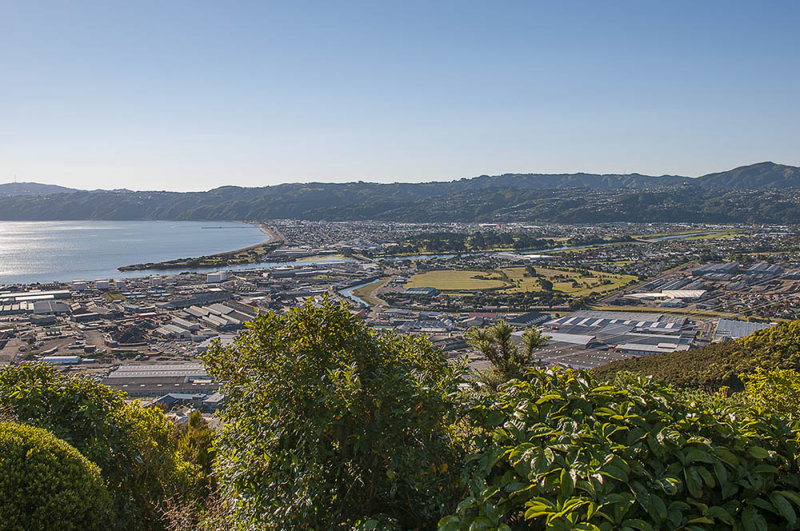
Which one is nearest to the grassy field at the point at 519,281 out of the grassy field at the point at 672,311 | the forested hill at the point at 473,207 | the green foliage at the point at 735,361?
the grassy field at the point at 672,311

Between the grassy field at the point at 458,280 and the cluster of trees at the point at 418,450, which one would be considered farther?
the grassy field at the point at 458,280

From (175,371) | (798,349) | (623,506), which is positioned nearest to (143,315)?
(175,371)

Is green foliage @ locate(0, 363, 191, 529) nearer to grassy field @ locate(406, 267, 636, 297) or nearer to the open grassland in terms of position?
the open grassland

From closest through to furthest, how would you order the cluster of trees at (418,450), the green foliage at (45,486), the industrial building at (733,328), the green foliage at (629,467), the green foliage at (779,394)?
the green foliage at (629,467) → the cluster of trees at (418,450) → the green foliage at (45,486) → the green foliage at (779,394) → the industrial building at (733,328)

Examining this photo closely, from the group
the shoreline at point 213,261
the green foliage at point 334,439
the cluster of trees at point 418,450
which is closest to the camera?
the cluster of trees at point 418,450

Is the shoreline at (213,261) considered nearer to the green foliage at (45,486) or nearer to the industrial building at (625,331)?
the industrial building at (625,331)

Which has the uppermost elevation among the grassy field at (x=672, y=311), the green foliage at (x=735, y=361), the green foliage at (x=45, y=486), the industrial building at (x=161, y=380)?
the green foliage at (x=45, y=486)
